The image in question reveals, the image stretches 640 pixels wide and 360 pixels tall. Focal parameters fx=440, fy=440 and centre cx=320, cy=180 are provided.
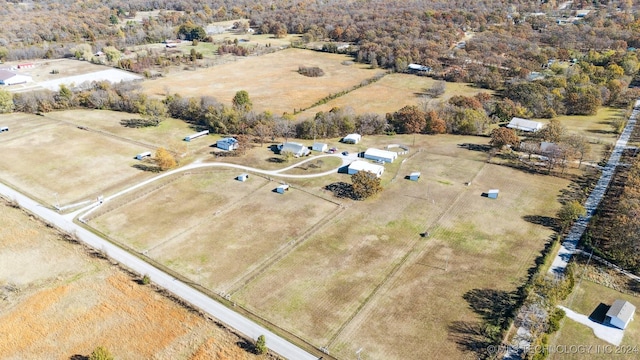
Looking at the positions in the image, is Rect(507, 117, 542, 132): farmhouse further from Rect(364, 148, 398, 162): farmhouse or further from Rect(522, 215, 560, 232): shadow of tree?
Rect(522, 215, 560, 232): shadow of tree

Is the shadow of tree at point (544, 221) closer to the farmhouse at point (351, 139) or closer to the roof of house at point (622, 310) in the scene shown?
the roof of house at point (622, 310)

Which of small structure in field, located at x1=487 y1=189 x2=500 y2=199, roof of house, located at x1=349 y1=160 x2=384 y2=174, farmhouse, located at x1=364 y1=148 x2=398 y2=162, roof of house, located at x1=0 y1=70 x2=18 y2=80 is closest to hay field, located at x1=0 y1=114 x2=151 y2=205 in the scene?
roof of house, located at x1=349 y1=160 x2=384 y2=174

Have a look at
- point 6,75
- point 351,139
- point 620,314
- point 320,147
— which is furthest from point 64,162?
point 620,314

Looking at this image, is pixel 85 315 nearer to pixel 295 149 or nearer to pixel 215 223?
pixel 215 223

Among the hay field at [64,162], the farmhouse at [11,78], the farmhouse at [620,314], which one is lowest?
the farmhouse at [620,314]

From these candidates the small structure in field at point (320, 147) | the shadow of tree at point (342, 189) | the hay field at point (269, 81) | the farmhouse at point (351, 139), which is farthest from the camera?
the hay field at point (269, 81)

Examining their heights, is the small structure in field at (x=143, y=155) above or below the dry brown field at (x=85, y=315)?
above

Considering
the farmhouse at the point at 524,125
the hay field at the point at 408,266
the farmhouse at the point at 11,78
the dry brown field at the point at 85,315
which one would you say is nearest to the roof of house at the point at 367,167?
the hay field at the point at 408,266
